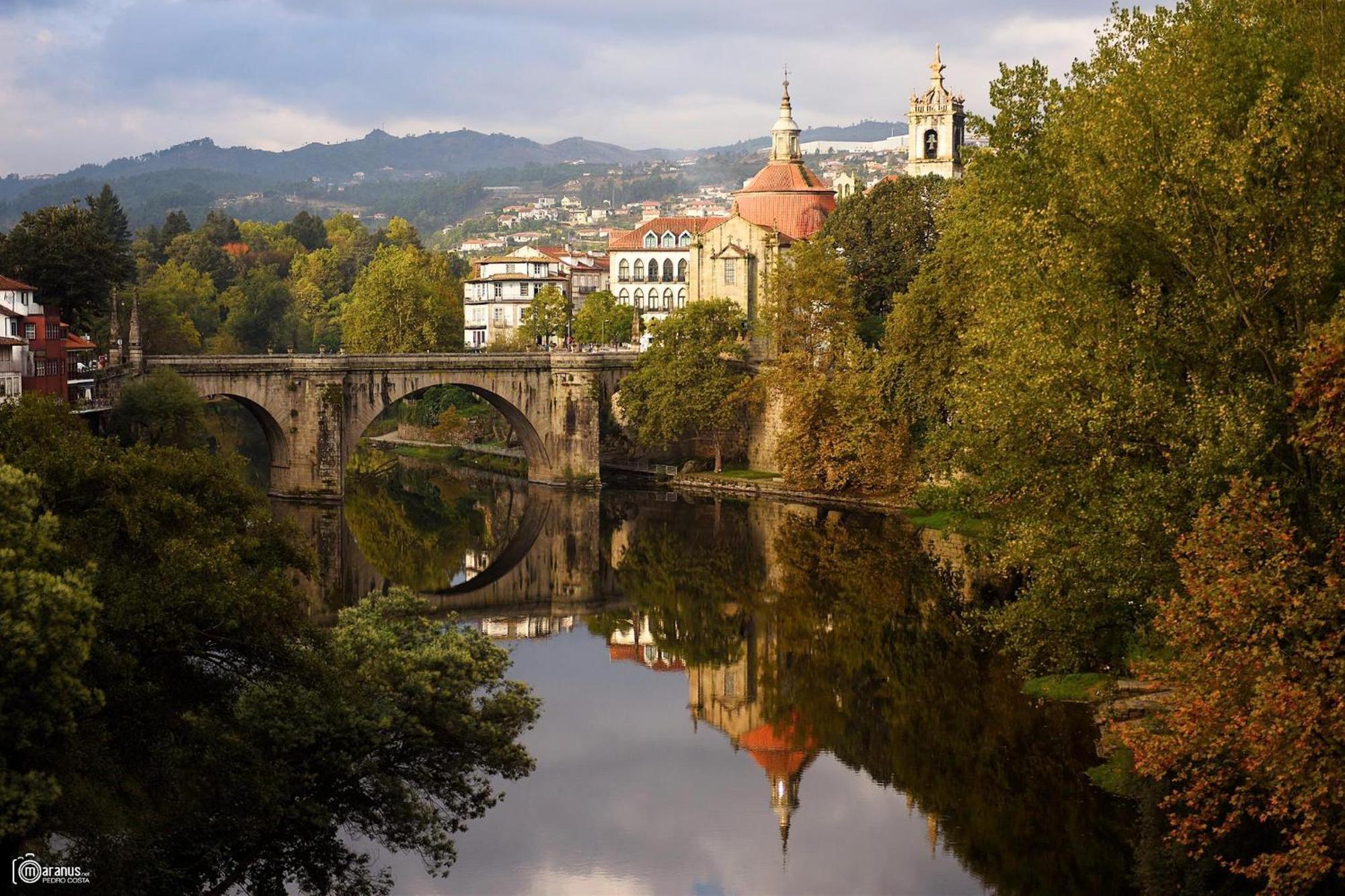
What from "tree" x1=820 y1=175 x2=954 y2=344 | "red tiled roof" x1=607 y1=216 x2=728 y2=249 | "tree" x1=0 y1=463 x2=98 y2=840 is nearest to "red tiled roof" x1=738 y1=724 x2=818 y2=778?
"tree" x1=0 y1=463 x2=98 y2=840

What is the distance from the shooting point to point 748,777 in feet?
133

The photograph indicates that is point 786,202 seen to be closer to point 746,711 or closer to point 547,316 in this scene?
point 547,316

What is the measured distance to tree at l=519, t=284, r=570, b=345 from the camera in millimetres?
118312

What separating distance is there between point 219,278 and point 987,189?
117818 millimetres

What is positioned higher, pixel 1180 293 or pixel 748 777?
pixel 1180 293

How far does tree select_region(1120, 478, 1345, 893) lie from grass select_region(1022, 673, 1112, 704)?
43.2ft

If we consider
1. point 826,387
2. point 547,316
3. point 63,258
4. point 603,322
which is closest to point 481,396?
point 826,387

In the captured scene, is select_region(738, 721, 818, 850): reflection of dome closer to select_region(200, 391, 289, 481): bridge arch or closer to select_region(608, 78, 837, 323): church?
select_region(200, 391, 289, 481): bridge arch

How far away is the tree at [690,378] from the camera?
85.1 metres

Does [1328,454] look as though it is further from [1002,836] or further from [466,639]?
[466,639]

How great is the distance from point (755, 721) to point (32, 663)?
2349 cm

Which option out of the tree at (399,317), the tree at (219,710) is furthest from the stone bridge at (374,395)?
the tree at (219,710)

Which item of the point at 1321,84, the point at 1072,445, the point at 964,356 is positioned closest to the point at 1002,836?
the point at 1072,445

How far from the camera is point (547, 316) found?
119m
